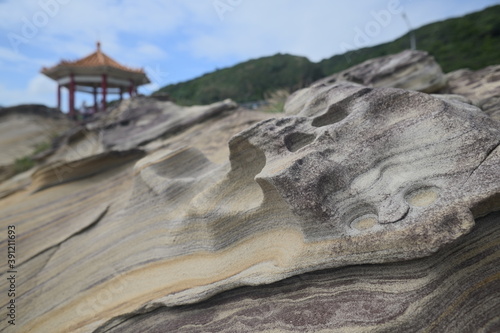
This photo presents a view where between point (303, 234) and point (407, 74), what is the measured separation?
590 cm

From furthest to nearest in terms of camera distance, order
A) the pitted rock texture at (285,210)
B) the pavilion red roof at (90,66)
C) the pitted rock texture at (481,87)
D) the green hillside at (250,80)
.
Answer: the green hillside at (250,80), the pavilion red roof at (90,66), the pitted rock texture at (481,87), the pitted rock texture at (285,210)

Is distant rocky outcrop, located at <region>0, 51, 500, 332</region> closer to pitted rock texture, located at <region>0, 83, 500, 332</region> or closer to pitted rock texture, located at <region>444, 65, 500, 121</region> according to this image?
pitted rock texture, located at <region>0, 83, 500, 332</region>

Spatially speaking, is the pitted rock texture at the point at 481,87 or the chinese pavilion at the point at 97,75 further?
the chinese pavilion at the point at 97,75

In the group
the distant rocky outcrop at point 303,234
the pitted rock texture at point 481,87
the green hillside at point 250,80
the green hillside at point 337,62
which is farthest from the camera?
the green hillside at point 250,80

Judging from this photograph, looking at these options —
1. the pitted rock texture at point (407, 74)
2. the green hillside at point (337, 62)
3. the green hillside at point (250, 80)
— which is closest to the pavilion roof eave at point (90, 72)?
the green hillside at point (337, 62)

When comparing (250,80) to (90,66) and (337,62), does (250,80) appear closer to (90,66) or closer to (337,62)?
(337,62)

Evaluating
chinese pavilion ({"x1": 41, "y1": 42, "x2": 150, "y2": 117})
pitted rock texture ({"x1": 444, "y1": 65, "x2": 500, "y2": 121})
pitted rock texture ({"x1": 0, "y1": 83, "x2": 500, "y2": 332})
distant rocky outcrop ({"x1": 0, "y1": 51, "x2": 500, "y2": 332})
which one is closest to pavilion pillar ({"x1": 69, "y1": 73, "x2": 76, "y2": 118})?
chinese pavilion ({"x1": 41, "y1": 42, "x2": 150, "y2": 117})

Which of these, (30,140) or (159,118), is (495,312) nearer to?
(159,118)

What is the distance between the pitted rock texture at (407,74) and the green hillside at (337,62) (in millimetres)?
7145

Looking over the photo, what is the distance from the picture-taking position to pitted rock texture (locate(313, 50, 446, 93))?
277 inches

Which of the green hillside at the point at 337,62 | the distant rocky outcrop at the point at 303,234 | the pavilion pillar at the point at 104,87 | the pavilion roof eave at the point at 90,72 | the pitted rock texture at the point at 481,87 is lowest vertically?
→ the distant rocky outcrop at the point at 303,234

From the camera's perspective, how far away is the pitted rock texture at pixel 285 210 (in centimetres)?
254

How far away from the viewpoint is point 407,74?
724 centimetres

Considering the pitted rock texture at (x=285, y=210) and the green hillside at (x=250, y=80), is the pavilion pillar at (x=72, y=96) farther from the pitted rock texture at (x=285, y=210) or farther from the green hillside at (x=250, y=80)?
the pitted rock texture at (x=285, y=210)
